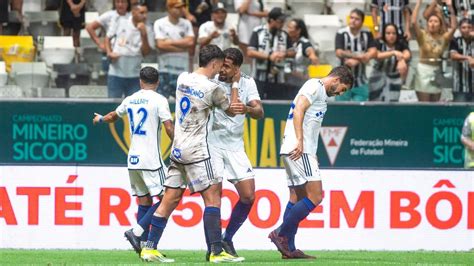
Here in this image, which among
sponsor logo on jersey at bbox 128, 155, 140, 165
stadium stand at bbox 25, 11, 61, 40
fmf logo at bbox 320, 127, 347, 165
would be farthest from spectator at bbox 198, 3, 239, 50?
sponsor logo on jersey at bbox 128, 155, 140, 165

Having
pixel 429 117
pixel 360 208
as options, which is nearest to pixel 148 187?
pixel 360 208

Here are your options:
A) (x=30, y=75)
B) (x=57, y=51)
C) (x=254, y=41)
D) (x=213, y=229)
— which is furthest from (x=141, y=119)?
(x=57, y=51)

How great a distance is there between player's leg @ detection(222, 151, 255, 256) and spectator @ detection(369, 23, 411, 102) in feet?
21.3

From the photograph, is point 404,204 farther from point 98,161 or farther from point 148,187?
point 98,161

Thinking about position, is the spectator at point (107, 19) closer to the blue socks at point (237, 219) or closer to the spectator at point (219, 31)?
the spectator at point (219, 31)

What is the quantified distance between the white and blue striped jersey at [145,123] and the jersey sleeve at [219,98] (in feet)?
5.12

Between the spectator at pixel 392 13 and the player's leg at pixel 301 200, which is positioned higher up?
the spectator at pixel 392 13

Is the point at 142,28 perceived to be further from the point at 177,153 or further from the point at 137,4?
the point at 177,153

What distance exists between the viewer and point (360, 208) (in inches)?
641

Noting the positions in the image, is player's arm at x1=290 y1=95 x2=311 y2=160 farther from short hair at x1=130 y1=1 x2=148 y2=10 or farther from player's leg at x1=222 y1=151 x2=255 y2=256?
short hair at x1=130 y1=1 x2=148 y2=10

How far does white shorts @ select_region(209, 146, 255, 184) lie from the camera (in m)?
13.6

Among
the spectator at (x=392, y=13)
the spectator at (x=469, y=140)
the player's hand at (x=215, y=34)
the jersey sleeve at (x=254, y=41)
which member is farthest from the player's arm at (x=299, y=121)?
the spectator at (x=392, y=13)

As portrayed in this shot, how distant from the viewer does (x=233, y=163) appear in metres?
13.6

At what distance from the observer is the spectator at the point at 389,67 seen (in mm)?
19828
